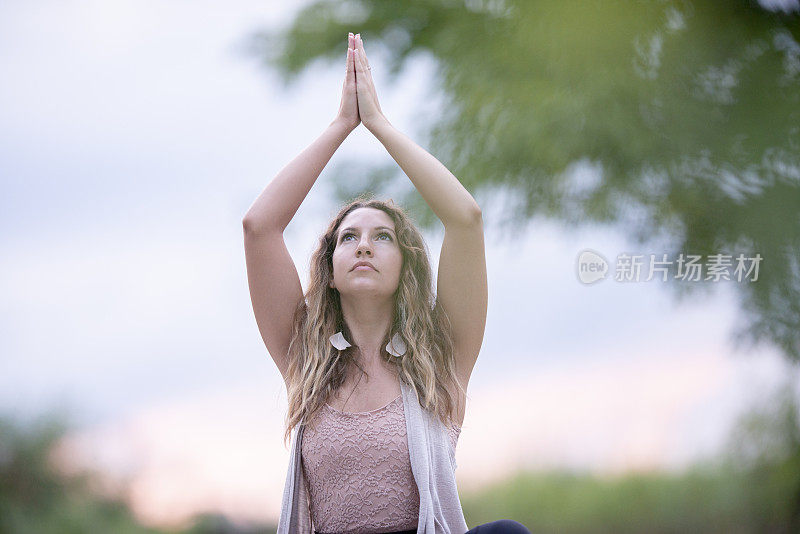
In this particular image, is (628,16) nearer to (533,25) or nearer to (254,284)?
(533,25)

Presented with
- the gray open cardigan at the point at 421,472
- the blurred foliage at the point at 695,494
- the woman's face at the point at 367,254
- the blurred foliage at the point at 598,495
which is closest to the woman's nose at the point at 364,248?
the woman's face at the point at 367,254

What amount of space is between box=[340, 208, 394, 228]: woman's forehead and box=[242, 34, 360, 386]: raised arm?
10 centimetres

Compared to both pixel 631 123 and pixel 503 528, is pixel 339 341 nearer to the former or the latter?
pixel 503 528

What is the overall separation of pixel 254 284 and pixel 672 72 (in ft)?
8.92

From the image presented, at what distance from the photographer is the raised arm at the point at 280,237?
4.57 feet

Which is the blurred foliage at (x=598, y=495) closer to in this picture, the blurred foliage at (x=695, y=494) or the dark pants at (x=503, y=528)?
the blurred foliage at (x=695, y=494)

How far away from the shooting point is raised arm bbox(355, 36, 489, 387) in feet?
4.55

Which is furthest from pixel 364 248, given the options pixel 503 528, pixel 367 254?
pixel 503 528

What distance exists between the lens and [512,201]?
3.55m

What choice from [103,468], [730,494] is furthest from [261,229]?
[730,494]

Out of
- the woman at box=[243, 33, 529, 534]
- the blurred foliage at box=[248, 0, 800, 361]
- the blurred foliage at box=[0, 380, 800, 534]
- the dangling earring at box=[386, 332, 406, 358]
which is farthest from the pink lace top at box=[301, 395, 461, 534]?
the blurred foliage at box=[248, 0, 800, 361]

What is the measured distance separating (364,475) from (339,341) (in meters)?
0.25

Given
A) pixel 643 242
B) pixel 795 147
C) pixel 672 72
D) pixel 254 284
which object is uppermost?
pixel 672 72

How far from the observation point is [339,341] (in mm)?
1430
